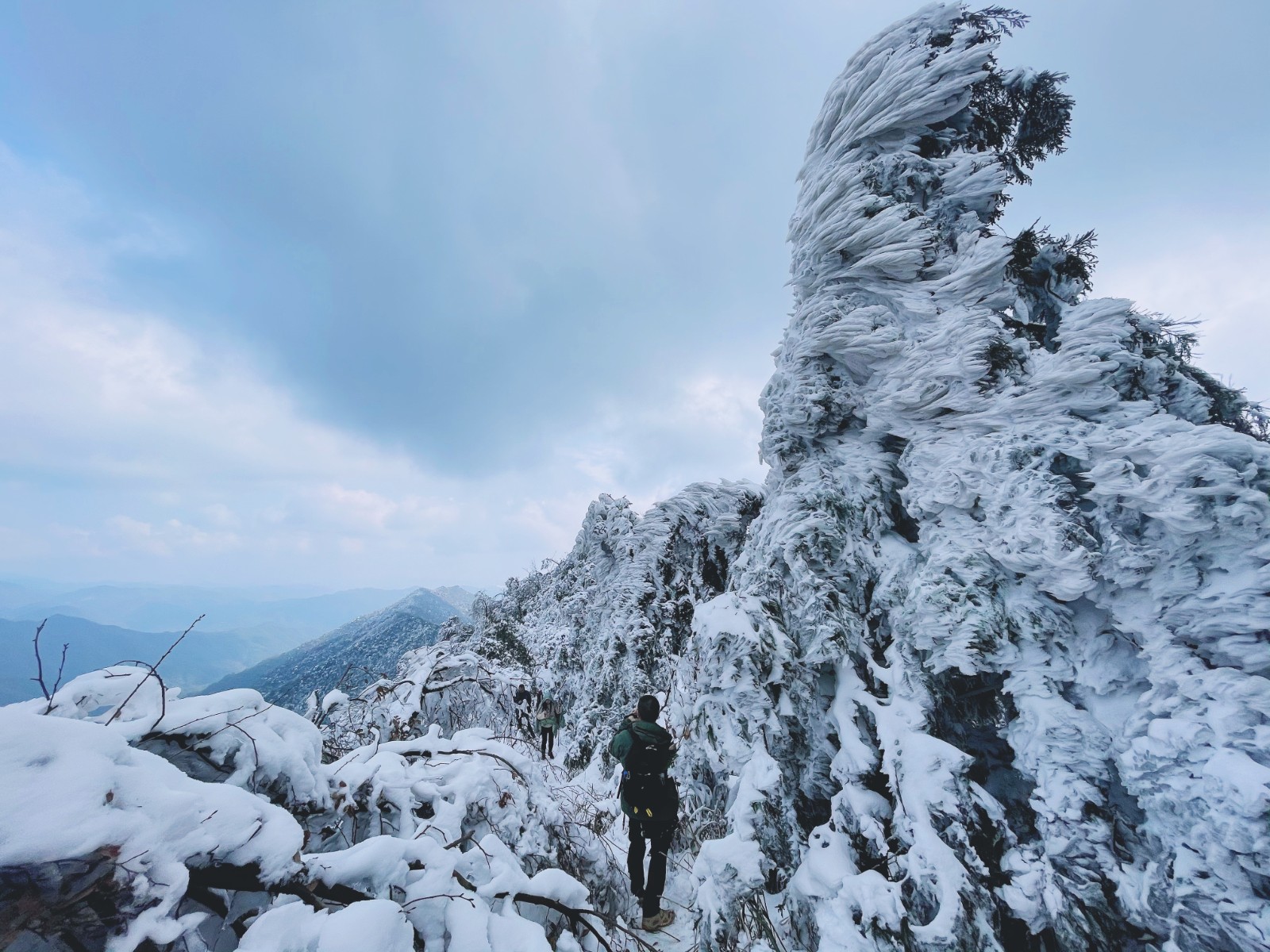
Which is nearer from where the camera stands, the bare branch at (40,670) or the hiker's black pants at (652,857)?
the bare branch at (40,670)

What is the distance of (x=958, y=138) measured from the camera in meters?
5.38

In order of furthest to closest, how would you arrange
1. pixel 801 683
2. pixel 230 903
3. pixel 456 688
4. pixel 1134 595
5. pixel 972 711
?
pixel 456 688 → pixel 801 683 → pixel 972 711 → pixel 1134 595 → pixel 230 903

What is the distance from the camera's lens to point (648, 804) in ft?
13.8

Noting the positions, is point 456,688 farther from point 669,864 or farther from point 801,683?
point 801,683

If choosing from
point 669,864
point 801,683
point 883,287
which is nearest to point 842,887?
point 801,683

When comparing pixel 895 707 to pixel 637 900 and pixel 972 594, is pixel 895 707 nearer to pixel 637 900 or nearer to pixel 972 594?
pixel 972 594

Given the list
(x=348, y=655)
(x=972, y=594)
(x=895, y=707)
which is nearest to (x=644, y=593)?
(x=895, y=707)

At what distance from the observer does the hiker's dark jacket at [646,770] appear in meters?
4.21

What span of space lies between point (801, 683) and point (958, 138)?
19.1 ft

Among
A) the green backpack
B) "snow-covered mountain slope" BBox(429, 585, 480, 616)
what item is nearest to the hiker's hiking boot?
the green backpack

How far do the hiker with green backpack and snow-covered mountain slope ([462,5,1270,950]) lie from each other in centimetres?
47

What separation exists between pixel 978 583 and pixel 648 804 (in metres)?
3.10

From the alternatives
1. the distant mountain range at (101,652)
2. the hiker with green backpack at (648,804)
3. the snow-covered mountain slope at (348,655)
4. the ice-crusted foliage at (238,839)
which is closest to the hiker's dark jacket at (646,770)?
the hiker with green backpack at (648,804)

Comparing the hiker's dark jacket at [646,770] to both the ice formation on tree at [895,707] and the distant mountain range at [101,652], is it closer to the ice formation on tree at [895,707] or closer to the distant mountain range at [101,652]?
the ice formation on tree at [895,707]
